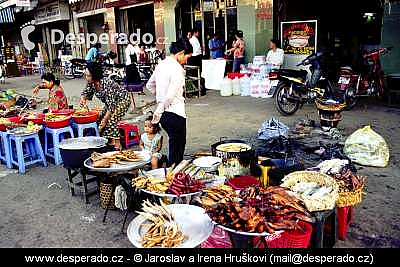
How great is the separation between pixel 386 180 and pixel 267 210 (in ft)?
9.18

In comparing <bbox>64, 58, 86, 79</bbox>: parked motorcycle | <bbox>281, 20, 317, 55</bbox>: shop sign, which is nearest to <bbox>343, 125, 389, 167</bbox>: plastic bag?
<bbox>281, 20, 317, 55</bbox>: shop sign

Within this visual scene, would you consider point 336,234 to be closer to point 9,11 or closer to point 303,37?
point 303,37

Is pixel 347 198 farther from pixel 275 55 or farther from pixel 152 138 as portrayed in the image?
pixel 275 55

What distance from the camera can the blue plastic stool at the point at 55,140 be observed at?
19.9 feet

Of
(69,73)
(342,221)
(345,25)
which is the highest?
(345,25)

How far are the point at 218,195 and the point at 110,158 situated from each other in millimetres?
1538

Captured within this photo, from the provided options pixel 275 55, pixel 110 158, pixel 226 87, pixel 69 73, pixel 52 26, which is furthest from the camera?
pixel 52 26

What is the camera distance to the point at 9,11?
2633 cm

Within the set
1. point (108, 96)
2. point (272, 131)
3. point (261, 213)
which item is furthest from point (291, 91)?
point (261, 213)

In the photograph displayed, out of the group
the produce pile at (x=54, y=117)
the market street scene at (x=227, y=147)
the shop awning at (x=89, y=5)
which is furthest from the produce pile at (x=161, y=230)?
the shop awning at (x=89, y=5)

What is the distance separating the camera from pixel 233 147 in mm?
4836

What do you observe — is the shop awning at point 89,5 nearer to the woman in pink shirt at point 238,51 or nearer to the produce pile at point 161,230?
the woman in pink shirt at point 238,51

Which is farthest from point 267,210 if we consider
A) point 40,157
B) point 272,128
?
point 40,157

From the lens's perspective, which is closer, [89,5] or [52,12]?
[89,5]
